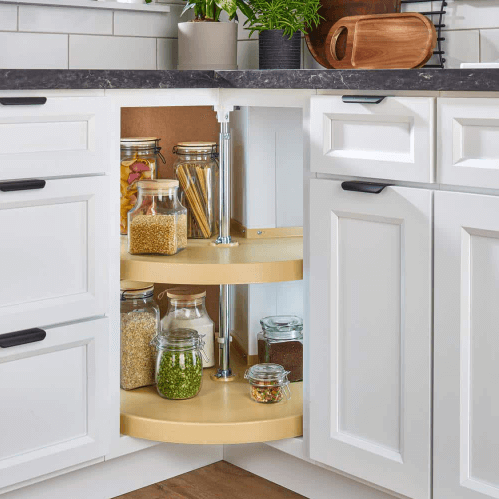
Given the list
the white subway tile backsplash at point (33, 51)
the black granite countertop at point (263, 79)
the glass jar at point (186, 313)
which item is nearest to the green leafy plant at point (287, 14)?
the black granite countertop at point (263, 79)

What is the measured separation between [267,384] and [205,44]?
917 millimetres

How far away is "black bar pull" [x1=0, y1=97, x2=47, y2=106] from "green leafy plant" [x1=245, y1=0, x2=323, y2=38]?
0.80 meters

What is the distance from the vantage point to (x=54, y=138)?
68.8 inches

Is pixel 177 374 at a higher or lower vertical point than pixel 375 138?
lower

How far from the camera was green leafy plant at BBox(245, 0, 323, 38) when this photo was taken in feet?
7.32

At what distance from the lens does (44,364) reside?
179 centimetres

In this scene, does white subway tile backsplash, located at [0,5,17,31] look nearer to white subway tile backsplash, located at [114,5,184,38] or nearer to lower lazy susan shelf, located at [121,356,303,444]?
white subway tile backsplash, located at [114,5,184,38]

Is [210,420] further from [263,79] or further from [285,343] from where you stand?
[263,79]

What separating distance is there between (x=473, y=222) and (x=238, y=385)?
87cm

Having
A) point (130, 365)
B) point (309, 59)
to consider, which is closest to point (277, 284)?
point (130, 365)

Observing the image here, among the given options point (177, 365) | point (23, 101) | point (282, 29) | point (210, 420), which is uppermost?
point (282, 29)

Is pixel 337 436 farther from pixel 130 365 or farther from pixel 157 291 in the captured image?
pixel 157 291

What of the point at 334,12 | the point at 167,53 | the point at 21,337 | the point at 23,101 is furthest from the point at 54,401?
the point at 334,12

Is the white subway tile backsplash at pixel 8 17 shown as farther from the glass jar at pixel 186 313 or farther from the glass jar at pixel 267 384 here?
the glass jar at pixel 267 384
